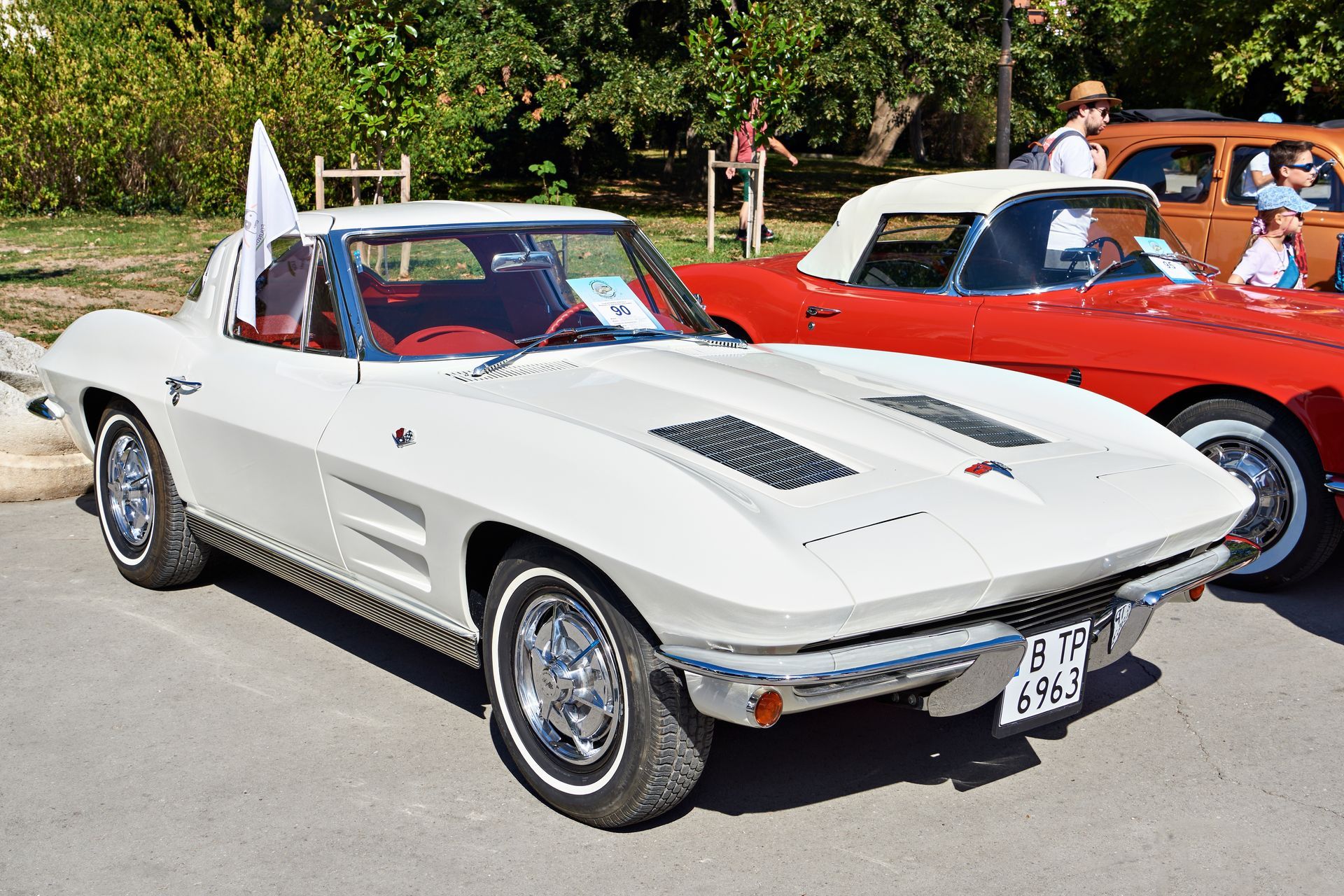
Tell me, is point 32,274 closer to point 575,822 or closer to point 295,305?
point 295,305

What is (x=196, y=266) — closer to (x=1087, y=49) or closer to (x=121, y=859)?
(x=121, y=859)

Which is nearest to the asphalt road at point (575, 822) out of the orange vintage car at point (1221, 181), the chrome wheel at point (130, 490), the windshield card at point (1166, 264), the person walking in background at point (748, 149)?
the chrome wheel at point (130, 490)

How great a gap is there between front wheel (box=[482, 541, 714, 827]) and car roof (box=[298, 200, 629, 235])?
1.57 metres

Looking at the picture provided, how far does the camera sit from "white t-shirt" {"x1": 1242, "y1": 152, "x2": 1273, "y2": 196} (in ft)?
25.7

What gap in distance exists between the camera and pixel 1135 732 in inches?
150

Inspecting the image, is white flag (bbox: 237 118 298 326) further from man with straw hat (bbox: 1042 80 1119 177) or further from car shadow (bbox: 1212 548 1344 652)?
man with straw hat (bbox: 1042 80 1119 177)

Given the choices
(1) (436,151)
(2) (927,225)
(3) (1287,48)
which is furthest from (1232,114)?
(2) (927,225)

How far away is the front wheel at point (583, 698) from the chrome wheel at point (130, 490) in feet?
6.99

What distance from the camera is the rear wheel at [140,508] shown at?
473 centimetres

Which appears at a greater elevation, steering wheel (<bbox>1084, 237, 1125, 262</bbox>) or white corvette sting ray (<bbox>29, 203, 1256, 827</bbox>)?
steering wheel (<bbox>1084, 237, 1125, 262</bbox>)

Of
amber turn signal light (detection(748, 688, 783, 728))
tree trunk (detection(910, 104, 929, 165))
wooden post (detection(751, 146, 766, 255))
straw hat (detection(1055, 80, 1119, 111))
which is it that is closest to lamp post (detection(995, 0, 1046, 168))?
wooden post (detection(751, 146, 766, 255))

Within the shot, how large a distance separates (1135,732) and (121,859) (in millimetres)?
2803

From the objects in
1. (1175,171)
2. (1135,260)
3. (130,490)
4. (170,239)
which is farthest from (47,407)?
(170,239)

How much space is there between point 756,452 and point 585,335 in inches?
41.9
